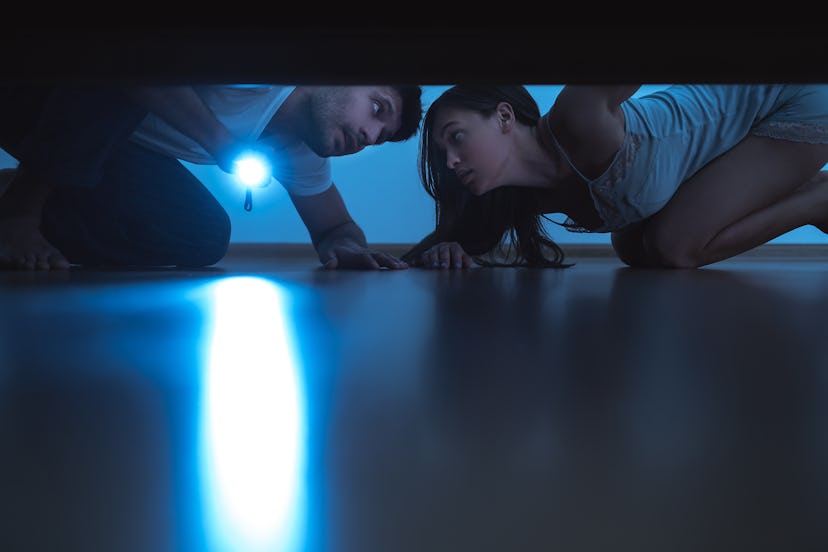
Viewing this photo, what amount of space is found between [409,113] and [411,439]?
1753mm

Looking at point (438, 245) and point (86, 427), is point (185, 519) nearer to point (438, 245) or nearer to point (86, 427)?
point (86, 427)

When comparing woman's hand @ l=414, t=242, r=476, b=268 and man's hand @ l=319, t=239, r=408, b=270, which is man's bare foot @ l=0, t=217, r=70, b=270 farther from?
woman's hand @ l=414, t=242, r=476, b=268

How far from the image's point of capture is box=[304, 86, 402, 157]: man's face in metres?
1.73

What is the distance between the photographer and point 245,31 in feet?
0.87

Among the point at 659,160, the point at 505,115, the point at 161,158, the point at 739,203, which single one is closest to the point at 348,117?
the point at 505,115

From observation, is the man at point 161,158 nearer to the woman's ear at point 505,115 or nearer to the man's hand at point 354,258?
the man's hand at point 354,258

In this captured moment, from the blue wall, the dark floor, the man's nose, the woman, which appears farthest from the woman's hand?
the blue wall

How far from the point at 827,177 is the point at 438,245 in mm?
1258

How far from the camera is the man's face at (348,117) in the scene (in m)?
1.73

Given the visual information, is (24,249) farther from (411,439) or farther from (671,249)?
(671,249)

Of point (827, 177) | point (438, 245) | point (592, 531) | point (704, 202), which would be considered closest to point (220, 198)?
point (438, 245)

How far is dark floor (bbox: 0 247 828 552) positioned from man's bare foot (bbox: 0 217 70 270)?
1.05m

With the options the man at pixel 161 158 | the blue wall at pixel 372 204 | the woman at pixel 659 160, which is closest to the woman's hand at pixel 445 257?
the woman at pixel 659 160

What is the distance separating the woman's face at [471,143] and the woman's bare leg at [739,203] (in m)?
0.54
